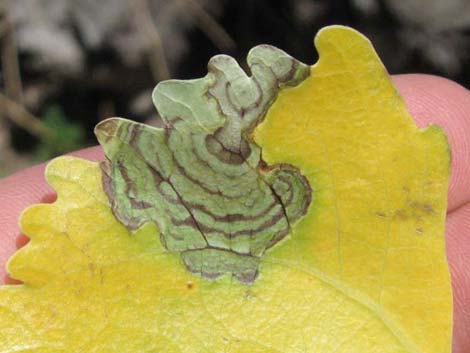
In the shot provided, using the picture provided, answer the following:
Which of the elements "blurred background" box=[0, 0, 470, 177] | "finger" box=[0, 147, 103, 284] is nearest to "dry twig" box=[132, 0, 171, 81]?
"blurred background" box=[0, 0, 470, 177]

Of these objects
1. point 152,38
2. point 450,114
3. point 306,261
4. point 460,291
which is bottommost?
point 460,291

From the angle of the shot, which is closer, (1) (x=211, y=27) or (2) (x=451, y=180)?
(2) (x=451, y=180)

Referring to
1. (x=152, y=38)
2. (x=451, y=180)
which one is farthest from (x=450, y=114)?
(x=152, y=38)

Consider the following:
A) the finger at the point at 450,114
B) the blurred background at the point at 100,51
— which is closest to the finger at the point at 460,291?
the finger at the point at 450,114

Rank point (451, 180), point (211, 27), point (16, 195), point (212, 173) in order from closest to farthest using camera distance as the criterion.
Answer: point (212, 173)
point (16, 195)
point (451, 180)
point (211, 27)

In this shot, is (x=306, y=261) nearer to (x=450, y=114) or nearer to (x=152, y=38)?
(x=450, y=114)

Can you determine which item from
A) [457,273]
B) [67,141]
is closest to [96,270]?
[457,273]

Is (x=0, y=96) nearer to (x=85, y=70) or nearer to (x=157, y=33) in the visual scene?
(x=85, y=70)
